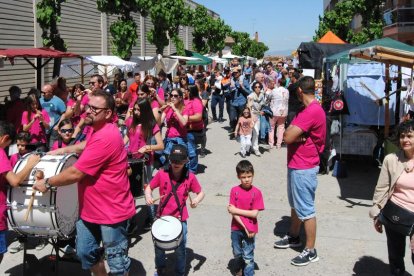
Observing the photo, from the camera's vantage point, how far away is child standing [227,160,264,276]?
14.8 ft

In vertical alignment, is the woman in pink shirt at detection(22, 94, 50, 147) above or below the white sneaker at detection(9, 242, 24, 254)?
above

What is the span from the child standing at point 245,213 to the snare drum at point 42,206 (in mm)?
1554

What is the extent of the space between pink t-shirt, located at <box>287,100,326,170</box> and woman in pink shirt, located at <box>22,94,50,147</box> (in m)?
4.29

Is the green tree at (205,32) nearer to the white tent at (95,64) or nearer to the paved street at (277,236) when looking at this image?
the white tent at (95,64)

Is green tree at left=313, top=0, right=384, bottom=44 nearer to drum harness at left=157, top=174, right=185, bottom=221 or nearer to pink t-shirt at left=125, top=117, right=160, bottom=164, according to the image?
pink t-shirt at left=125, top=117, right=160, bottom=164

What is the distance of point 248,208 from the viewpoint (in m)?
4.56

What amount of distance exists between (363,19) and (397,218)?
78.4 feet

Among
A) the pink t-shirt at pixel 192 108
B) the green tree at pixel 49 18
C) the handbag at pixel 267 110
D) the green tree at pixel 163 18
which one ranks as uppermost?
the green tree at pixel 163 18

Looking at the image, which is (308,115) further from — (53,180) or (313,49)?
(313,49)

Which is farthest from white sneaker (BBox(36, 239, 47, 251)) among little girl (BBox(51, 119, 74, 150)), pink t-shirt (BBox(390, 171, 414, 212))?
pink t-shirt (BBox(390, 171, 414, 212))

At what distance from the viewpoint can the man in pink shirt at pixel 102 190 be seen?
3.72 m

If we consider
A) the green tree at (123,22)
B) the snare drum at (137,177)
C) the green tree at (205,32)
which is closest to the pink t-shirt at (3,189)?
the snare drum at (137,177)

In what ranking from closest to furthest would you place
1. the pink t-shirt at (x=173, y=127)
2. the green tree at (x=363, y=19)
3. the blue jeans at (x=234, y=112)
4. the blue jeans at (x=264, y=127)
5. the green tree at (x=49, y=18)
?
the pink t-shirt at (x=173, y=127), the blue jeans at (x=264, y=127), the blue jeans at (x=234, y=112), the green tree at (x=49, y=18), the green tree at (x=363, y=19)

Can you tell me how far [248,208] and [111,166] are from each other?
4.77 ft
